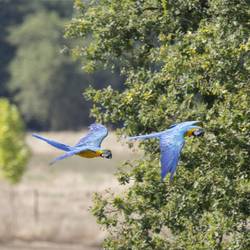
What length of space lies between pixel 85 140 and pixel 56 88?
70.4 metres

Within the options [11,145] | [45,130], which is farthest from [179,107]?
[45,130]

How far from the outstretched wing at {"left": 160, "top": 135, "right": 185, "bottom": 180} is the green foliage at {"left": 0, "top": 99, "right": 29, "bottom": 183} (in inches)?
1014

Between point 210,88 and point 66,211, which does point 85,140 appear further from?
point 66,211

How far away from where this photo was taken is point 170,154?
10.9 m

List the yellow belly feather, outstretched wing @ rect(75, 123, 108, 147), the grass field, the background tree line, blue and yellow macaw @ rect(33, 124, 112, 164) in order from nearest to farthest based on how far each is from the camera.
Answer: blue and yellow macaw @ rect(33, 124, 112, 164)
the yellow belly feather
outstretched wing @ rect(75, 123, 108, 147)
the grass field
the background tree line

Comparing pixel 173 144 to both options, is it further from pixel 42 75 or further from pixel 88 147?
pixel 42 75

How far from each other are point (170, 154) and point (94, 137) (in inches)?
57.3

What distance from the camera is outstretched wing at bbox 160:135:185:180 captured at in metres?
10.8

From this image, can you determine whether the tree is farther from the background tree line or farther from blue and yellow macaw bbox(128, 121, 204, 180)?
the background tree line

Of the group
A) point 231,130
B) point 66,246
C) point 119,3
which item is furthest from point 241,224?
point 66,246

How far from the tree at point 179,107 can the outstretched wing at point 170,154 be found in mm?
Answer: 1886

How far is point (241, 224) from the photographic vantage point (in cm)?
1335

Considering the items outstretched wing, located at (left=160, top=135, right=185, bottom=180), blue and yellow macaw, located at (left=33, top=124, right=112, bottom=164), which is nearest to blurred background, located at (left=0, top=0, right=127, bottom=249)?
blue and yellow macaw, located at (left=33, top=124, right=112, bottom=164)

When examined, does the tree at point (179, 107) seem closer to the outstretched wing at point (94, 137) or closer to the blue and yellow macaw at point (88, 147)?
the outstretched wing at point (94, 137)
